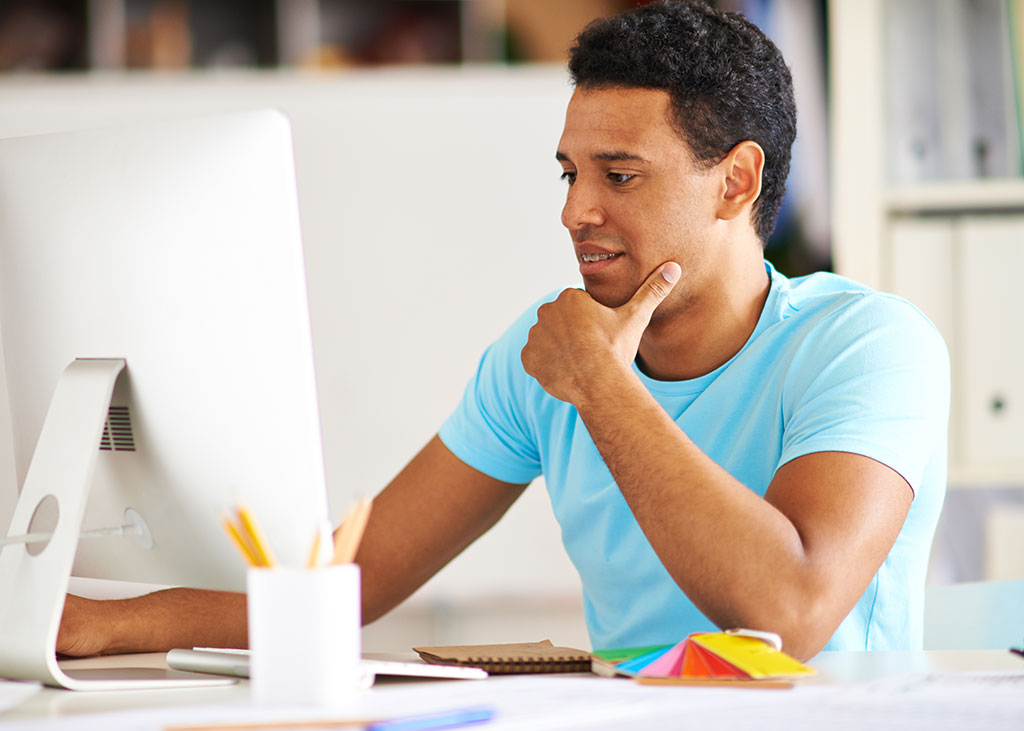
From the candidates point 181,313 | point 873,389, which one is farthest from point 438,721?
point 873,389

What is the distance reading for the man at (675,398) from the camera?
948 millimetres

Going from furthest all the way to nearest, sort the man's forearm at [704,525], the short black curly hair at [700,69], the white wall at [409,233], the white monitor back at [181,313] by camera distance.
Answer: the white wall at [409,233] < the short black curly hair at [700,69] < the man's forearm at [704,525] < the white monitor back at [181,313]

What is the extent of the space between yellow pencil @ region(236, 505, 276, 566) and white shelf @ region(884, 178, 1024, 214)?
1736 mm

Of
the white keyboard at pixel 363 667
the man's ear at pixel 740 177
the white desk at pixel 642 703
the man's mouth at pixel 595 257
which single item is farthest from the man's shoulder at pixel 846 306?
Result: the white keyboard at pixel 363 667

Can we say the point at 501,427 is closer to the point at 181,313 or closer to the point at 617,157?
the point at 617,157

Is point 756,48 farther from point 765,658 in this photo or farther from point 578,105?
point 765,658

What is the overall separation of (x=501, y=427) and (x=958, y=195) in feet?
3.97

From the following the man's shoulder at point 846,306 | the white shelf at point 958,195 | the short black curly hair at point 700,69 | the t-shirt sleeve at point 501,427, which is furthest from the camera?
the white shelf at point 958,195

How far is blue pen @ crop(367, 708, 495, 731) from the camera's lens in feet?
1.88

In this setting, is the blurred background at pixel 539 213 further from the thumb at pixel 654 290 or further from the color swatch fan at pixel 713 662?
the color swatch fan at pixel 713 662

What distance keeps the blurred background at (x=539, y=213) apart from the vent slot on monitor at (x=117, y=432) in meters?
1.11

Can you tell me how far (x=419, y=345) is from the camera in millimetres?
1925

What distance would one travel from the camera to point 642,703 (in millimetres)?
656

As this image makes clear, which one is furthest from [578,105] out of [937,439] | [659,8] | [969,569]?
[969,569]
